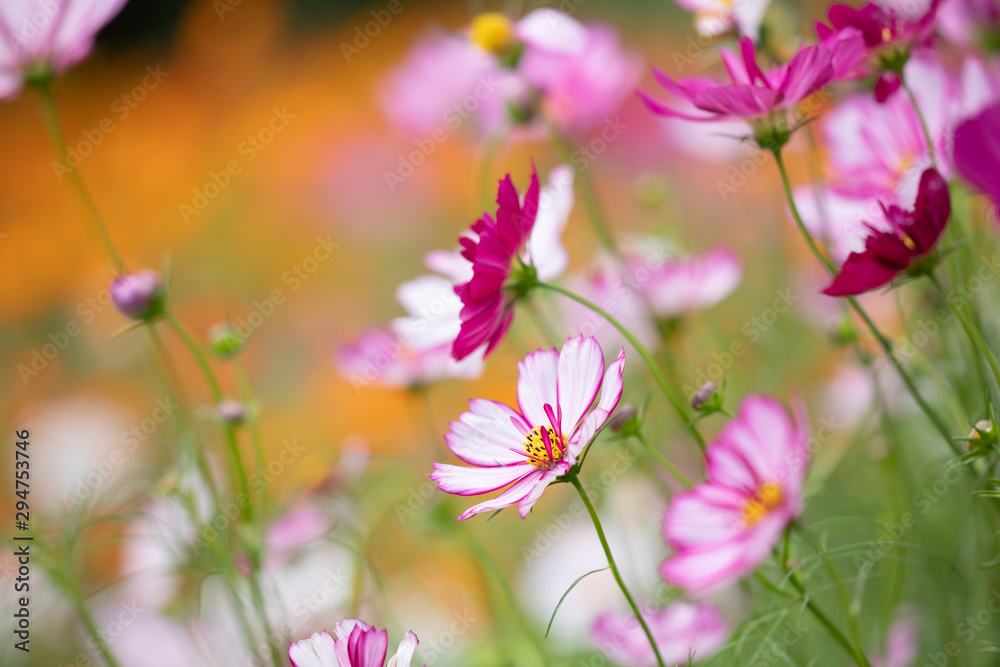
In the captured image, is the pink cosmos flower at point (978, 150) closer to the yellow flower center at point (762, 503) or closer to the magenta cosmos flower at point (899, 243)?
the magenta cosmos flower at point (899, 243)

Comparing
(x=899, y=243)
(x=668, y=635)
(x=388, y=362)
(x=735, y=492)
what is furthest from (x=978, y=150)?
(x=388, y=362)

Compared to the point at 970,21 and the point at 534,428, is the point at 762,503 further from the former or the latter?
the point at 970,21

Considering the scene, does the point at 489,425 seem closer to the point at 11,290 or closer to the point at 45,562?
the point at 45,562
